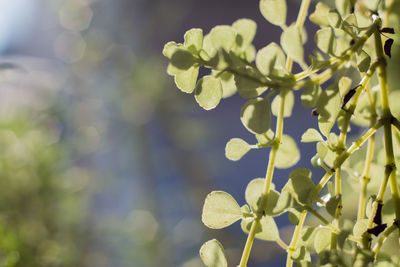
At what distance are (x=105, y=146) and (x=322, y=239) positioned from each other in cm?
126

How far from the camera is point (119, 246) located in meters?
1.27

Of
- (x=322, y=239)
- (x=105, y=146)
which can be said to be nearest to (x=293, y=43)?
(x=322, y=239)

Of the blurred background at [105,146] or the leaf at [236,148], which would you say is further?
the blurred background at [105,146]

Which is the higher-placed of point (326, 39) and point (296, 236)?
point (326, 39)

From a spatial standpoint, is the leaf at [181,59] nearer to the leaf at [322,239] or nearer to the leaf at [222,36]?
the leaf at [222,36]

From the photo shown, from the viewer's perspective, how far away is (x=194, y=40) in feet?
0.78

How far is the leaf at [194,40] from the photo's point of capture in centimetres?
24

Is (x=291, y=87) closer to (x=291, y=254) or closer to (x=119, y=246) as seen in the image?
(x=291, y=254)

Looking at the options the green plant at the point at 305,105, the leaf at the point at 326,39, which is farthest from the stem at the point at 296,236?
the leaf at the point at 326,39

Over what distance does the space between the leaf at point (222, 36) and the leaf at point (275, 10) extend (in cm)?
3

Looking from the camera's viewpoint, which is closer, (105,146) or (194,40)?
(194,40)

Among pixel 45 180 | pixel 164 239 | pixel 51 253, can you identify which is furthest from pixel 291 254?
pixel 164 239

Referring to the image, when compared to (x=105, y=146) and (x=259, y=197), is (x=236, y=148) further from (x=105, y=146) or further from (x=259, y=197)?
(x=105, y=146)

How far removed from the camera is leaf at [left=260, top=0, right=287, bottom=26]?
0.26 metres
